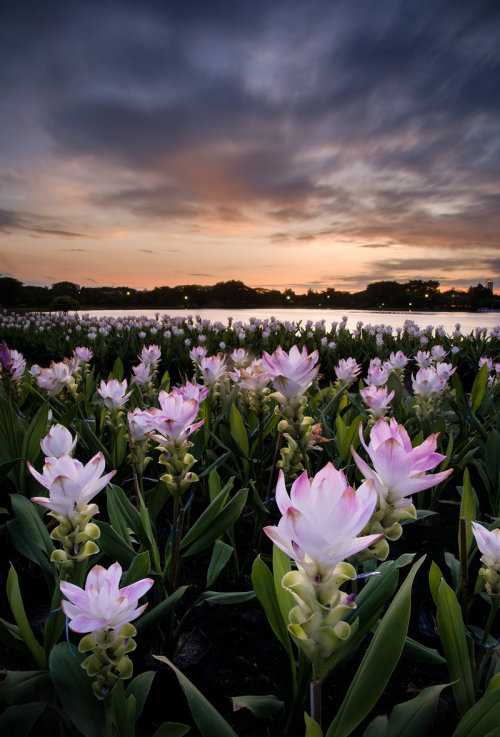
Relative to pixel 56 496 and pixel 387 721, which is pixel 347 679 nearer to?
pixel 387 721

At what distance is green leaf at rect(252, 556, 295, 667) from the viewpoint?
34.3 inches

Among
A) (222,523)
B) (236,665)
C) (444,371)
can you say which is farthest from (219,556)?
(444,371)

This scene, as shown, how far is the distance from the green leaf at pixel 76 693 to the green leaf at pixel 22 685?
0.10 meters

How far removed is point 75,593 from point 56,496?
0.79 ft

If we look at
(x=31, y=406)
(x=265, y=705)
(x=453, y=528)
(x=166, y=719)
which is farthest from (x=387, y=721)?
(x=31, y=406)

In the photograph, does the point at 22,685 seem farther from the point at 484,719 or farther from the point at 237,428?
the point at 237,428

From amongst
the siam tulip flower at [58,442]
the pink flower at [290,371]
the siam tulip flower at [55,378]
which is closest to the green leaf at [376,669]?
the pink flower at [290,371]

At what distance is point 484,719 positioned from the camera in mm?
632

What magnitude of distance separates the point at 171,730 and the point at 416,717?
44cm

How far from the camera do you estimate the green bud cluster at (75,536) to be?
775 mm

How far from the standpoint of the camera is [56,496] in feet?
2.55

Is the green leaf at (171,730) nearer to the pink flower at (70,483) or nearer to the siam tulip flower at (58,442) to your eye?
the pink flower at (70,483)

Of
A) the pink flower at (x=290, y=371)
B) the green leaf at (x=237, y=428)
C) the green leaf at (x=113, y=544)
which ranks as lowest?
the green leaf at (x=113, y=544)

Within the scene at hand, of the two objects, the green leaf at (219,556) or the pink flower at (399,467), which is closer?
the pink flower at (399,467)
